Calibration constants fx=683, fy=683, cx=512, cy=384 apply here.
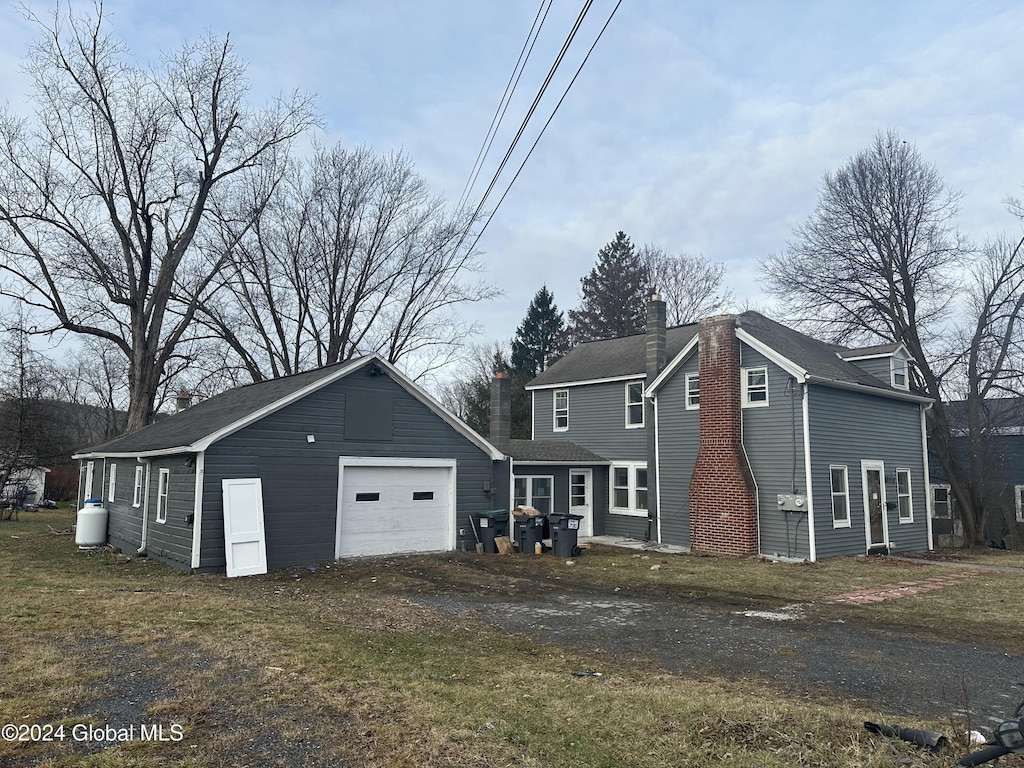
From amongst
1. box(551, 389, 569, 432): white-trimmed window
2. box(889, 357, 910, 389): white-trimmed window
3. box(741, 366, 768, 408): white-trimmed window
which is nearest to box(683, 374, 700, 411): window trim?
box(741, 366, 768, 408): white-trimmed window

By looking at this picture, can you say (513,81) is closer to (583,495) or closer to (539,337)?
(583,495)

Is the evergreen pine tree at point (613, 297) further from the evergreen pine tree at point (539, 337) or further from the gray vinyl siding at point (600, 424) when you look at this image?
the gray vinyl siding at point (600, 424)

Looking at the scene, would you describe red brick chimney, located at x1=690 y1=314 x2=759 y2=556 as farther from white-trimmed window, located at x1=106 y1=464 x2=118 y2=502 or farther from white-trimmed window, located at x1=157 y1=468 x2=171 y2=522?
white-trimmed window, located at x1=106 y1=464 x2=118 y2=502

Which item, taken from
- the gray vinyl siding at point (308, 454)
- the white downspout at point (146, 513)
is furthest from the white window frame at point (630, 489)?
the white downspout at point (146, 513)

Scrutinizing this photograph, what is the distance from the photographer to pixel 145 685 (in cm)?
564

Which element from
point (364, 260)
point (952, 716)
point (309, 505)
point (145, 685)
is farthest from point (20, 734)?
point (364, 260)

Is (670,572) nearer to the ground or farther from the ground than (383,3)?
nearer to the ground

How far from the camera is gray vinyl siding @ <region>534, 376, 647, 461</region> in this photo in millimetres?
21078

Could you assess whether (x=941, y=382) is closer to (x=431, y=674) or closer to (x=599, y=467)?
(x=599, y=467)

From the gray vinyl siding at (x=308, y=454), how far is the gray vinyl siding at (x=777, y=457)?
745cm

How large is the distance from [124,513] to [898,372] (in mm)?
21745

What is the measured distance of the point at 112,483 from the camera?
19.2 m

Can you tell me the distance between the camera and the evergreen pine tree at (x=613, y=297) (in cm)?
4403

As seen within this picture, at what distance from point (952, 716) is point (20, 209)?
95.4 ft
